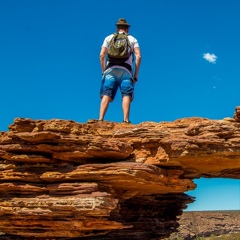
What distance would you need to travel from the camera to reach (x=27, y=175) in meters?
12.5

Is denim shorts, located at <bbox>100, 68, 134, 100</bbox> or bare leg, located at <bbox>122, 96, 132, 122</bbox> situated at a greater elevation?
denim shorts, located at <bbox>100, 68, 134, 100</bbox>

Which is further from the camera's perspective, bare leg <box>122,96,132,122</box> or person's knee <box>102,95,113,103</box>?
person's knee <box>102,95,113,103</box>

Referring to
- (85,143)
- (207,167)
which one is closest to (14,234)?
(85,143)

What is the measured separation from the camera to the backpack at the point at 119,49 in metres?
13.3

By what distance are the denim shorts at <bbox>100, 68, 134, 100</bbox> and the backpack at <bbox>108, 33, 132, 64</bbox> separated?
32 centimetres

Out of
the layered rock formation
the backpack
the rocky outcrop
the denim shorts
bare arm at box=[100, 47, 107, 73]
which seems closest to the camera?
the layered rock formation

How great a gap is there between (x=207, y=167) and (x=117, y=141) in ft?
11.0

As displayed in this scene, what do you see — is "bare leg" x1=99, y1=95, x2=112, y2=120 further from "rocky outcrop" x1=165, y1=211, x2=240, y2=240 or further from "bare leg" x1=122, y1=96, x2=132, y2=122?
"rocky outcrop" x1=165, y1=211, x2=240, y2=240

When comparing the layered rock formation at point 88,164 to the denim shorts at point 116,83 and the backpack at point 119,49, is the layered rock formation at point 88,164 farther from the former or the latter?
the backpack at point 119,49

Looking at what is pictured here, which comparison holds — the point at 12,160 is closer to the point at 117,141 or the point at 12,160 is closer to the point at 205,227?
the point at 117,141

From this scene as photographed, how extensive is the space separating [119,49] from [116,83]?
112cm

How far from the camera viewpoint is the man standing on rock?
526 inches

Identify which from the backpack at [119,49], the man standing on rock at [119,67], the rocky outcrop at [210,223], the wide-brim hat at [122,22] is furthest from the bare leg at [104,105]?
the rocky outcrop at [210,223]

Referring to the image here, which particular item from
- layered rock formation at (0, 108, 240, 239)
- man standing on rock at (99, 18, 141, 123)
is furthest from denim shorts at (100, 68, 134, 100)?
layered rock formation at (0, 108, 240, 239)
